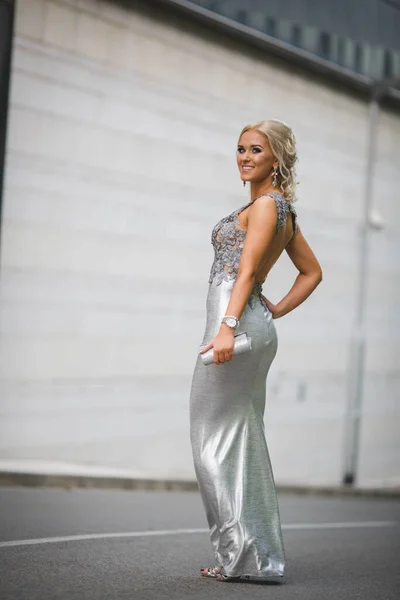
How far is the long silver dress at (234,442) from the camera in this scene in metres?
4.98

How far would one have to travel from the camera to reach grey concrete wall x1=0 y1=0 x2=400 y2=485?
12.2 metres

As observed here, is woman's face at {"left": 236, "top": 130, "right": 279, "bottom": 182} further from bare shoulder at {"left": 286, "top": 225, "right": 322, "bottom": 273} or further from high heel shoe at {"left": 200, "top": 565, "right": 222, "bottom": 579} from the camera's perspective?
high heel shoe at {"left": 200, "top": 565, "right": 222, "bottom": 579}

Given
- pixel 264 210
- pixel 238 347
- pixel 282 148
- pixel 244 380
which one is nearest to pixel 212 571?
pixel 244 380

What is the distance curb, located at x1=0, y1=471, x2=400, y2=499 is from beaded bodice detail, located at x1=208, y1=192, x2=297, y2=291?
222 inches

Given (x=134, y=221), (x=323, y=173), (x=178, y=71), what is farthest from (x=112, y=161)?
(x=323, y=173)

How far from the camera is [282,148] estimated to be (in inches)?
202

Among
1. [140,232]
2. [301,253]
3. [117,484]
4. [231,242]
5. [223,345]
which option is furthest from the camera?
[140,232]

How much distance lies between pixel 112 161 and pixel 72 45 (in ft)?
4.66

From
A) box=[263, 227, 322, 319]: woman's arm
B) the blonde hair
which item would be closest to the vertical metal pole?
box=[263, 227, 322, 319]: woman's arm

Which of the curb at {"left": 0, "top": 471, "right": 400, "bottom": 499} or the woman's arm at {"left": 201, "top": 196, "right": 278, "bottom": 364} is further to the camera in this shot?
the curb at {"left": 0, "top": 471, "right": 400, "bottom": 499}

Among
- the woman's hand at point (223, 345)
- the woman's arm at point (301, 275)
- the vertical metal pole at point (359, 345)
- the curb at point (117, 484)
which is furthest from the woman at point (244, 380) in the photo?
the vertical metal pole at point (359, 345)

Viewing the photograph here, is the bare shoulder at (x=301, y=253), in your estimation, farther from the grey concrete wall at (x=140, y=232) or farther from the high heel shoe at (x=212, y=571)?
the grey concrete wall at (x=140, y=232)

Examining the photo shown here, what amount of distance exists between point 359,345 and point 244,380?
1206cm

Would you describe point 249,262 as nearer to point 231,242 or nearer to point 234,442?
point 231,242
